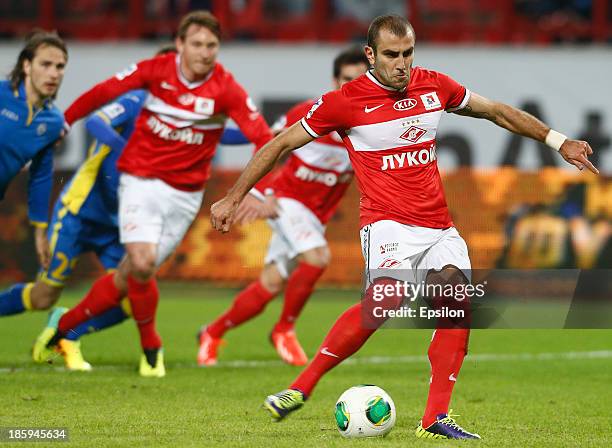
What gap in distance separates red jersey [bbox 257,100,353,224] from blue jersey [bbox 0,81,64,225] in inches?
81.2

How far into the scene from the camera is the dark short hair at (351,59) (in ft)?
31.7

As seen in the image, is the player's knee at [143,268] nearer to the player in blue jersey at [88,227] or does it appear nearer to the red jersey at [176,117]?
the red jersey at [176,117]

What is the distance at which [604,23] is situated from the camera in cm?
2028

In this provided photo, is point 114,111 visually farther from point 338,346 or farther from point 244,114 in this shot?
point 338,346

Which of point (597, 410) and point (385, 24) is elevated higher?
point (385, 24)

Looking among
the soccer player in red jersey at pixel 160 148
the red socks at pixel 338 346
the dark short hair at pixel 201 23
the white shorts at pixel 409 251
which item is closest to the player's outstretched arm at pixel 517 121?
the white shorts at pixel 409 251

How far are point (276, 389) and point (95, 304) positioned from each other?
161 cm

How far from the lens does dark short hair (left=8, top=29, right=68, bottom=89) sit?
845 centimetres

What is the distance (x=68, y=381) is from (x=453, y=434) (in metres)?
3.38

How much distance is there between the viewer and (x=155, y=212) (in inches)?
352

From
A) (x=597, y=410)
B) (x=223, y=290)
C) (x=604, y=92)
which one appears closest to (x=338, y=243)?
(x=223, y=290)

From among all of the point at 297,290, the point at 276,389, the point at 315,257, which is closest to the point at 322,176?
the point at 315,257

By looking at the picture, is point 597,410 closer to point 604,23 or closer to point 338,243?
point 338,243

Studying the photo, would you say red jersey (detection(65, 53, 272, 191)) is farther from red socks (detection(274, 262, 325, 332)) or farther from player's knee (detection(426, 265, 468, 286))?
player's knee (detection(426, 265, 468, 286))
